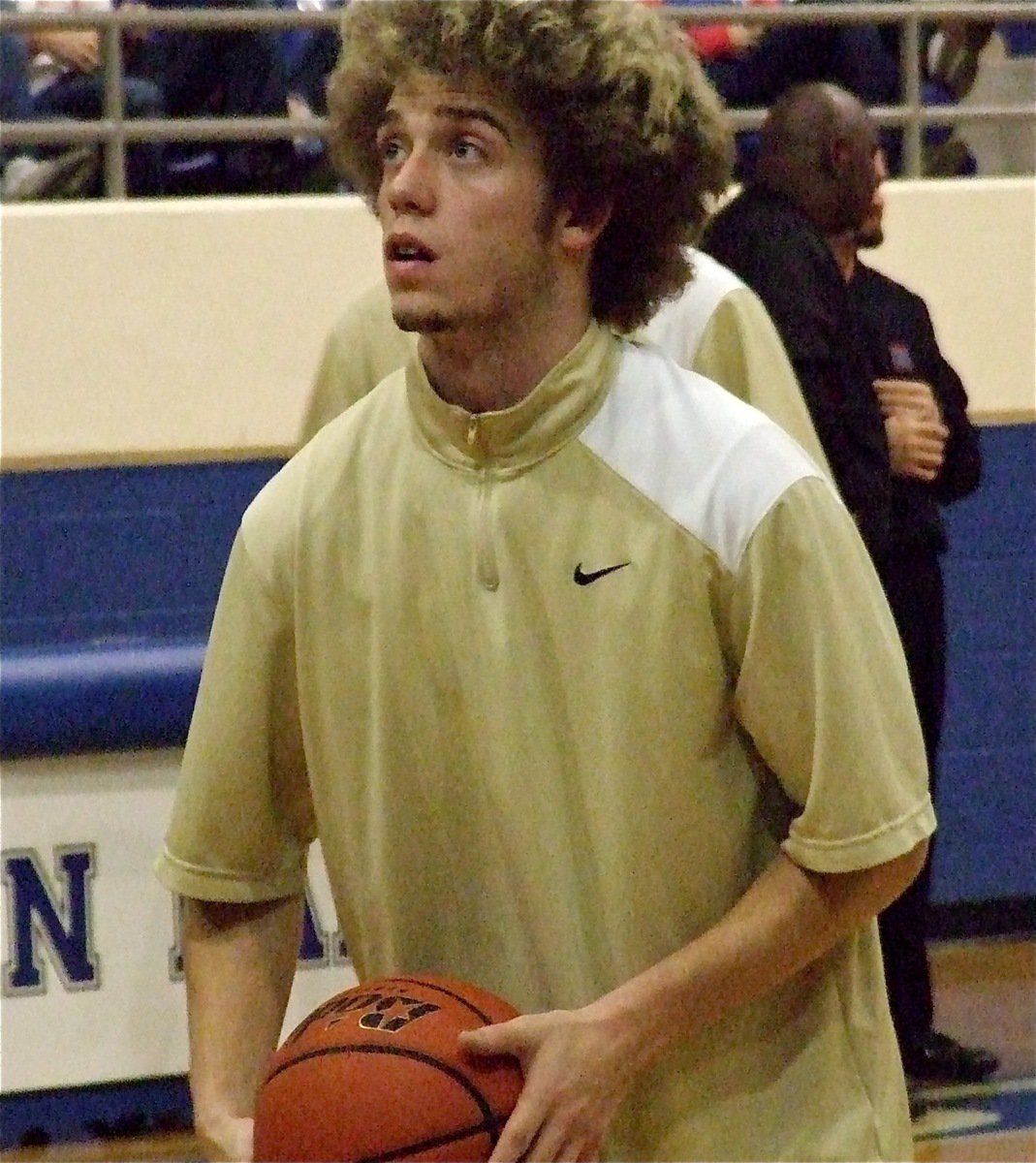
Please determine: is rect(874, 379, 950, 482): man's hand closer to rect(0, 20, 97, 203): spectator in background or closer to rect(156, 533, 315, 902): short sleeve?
rect(0, 20, 97, 203): spectator in background

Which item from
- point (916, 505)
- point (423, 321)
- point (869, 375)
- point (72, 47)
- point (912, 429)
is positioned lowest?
point (916, 505)

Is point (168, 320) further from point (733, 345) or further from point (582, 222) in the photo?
point (582, 222)

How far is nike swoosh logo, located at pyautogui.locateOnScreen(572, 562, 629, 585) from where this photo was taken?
1738 millimetres

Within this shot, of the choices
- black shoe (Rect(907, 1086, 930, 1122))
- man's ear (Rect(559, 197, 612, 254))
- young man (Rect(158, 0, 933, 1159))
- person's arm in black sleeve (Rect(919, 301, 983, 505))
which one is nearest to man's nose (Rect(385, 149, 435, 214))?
young man (Rect(158, 0, 933, 1159))

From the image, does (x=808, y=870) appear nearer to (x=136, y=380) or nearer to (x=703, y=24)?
(x=136, y=380)

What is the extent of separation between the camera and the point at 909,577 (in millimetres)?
4219

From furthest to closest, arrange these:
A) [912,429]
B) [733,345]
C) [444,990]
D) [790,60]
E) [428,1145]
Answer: [790,60]
[912,429]
[733,345]
[444,990]
[428,1145]

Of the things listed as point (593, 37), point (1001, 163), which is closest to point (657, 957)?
point (593, 37)

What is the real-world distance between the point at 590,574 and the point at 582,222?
0.31 meters

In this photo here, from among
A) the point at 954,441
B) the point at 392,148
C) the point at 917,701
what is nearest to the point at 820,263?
the point at 954,441

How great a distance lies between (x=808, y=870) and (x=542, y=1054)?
263 mm

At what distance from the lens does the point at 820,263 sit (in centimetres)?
384

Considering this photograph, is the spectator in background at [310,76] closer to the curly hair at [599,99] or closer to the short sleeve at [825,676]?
the curly hair at [599,99]

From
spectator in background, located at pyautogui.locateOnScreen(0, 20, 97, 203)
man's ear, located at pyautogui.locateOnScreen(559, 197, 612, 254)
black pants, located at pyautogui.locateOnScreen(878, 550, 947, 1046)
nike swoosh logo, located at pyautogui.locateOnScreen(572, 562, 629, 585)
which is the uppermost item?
man's ear, located at pyautogui.locateOnScreen(559, 197, 612, 254)
